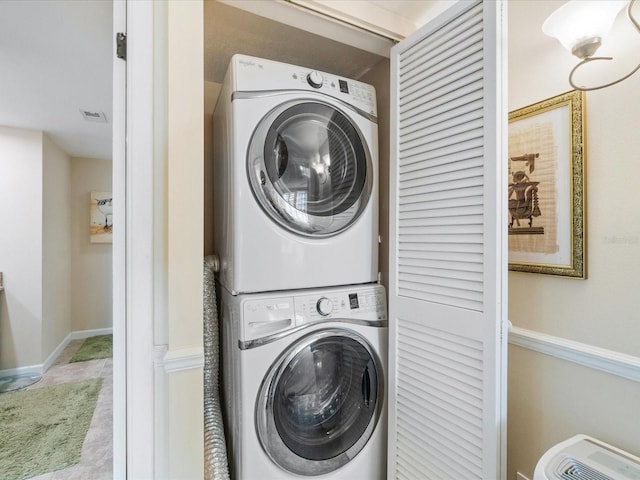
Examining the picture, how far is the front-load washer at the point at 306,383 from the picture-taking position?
3.69 ft

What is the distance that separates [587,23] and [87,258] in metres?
4.39

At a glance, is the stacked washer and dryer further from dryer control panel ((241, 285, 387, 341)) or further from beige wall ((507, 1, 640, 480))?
beige wall ((507, 1, 640, 480))

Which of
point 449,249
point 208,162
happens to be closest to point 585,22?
point 449,249

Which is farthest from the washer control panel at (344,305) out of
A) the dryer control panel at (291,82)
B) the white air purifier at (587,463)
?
the dryer control panel at (291,82)

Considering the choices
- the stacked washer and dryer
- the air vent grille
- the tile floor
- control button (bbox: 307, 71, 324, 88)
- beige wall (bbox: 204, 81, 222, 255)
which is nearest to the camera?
the air vent grille

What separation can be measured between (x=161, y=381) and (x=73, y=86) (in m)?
2.14

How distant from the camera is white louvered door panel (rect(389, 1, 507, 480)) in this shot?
0.99 meters

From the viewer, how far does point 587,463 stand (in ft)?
3.15

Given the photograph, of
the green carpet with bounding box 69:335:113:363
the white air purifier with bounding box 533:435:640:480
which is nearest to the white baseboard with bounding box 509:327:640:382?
the white air purifier with bounding box 533:435:640:480

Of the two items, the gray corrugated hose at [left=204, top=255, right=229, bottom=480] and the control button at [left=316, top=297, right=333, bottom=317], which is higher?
the control button at [left=316, top=297, right=333, bottom=317]

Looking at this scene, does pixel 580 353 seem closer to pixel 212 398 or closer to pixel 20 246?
pixel 212 398

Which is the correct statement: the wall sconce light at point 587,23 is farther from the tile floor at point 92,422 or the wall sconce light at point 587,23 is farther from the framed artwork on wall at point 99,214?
the framed artwork on wall at point 99,214

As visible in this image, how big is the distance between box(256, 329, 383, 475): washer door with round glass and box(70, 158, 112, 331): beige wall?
302 cm

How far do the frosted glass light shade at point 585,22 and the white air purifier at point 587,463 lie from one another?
1319mm
